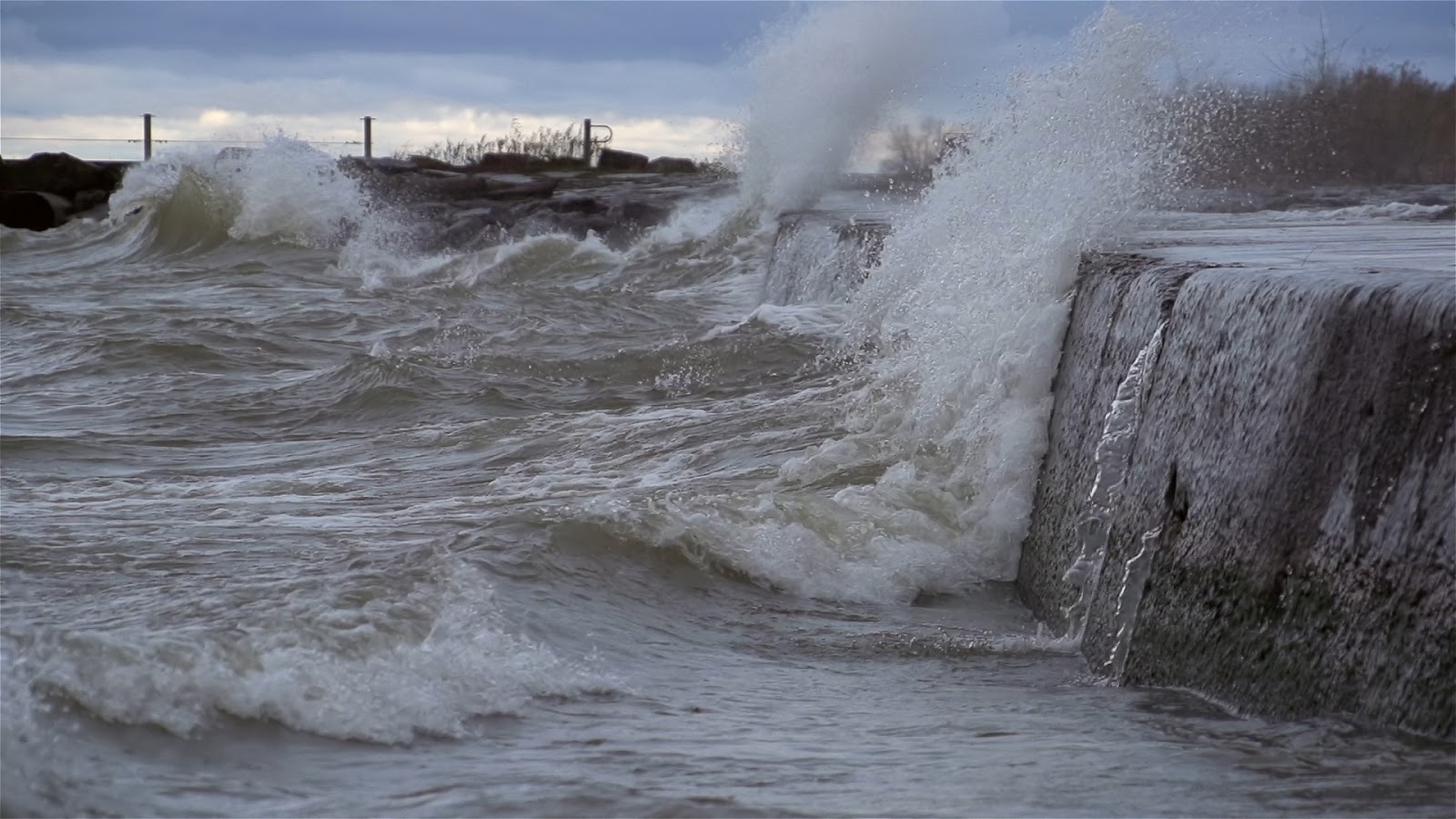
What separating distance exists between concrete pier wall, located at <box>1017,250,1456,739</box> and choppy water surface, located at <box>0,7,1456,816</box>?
0.12 m

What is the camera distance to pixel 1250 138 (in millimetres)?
17766

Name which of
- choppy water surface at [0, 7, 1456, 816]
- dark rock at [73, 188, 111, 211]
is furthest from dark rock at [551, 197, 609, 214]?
choppy water surface at [0, 7, 1456, 816]

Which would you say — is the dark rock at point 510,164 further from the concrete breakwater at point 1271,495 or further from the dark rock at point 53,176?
the concrete breakwater at point 1271,495

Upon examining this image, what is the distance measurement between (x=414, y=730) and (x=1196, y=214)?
7.21 metres

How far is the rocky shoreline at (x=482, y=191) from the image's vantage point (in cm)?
1822

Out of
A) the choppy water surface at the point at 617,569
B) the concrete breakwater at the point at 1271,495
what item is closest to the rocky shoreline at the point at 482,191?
the choppy water surface at the point at 617,569

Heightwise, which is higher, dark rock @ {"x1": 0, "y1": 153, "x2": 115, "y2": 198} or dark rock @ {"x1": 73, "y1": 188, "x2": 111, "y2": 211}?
dark rock @ {"x1": 0, "y1": 153, "x2": 115, "y2": 198}

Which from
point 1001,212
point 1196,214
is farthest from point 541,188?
point 1001,212

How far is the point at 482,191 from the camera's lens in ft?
70.9

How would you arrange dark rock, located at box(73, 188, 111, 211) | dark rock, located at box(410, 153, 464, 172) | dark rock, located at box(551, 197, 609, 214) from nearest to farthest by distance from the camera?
dark rock, located at box(551, 197, 609, 214) → dark rock, located at box(73, 188, 111, 211) → dark rock, located at box(410, 153, 464, 172)

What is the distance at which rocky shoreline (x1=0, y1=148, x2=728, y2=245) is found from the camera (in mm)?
18219

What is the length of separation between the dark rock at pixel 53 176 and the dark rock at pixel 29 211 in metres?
1.69

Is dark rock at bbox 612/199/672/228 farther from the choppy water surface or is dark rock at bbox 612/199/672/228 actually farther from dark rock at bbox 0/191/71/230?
dark rock at bbox 0/191/71/230

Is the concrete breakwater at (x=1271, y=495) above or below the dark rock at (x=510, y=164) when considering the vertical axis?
below
